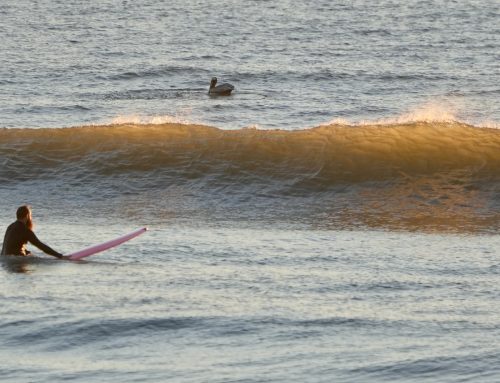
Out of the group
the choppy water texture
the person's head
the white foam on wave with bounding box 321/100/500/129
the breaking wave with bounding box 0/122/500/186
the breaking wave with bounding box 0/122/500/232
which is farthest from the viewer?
the choppy water texture

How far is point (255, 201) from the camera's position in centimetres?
2086

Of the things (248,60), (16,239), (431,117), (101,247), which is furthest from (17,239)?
(248,60)

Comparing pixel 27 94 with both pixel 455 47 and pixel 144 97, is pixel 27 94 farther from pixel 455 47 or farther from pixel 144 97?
pixel 455 47

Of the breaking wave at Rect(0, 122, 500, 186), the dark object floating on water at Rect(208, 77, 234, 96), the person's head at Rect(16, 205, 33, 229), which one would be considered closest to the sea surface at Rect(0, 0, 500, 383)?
the breaking wave at Rect(0, 122, 500, 186)

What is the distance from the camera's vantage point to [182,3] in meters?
53.9

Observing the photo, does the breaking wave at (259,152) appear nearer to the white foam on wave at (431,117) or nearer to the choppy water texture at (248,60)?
the white foam on wave at (431,117)

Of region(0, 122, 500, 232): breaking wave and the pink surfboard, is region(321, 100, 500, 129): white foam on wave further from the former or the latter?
the pink surfboard

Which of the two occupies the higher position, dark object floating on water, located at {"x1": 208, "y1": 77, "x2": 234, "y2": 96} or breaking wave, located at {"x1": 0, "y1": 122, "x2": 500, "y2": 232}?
dark object floating on water, located at {"x1": 208, "y1": 77, "x2": 234, "y2": 96}

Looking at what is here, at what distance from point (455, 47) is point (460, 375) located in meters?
31.4

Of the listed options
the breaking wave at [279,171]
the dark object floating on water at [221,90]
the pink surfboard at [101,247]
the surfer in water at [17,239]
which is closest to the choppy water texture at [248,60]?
the dark object floating on water at [221,90]

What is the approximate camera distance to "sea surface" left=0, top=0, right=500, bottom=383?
11.9 meters

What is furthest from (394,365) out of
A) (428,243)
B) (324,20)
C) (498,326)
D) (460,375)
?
(324,20)

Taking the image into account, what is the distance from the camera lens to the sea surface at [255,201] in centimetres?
1187

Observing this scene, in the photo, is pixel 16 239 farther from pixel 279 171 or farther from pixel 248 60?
pixel 248 60
